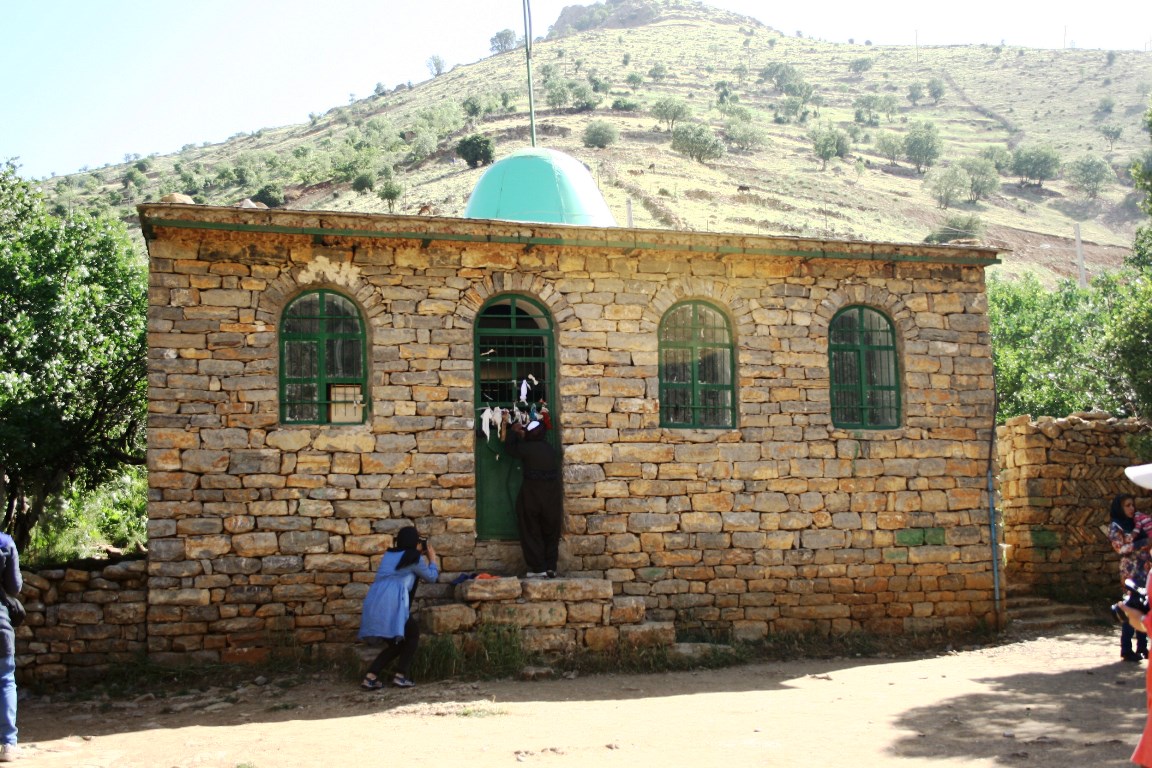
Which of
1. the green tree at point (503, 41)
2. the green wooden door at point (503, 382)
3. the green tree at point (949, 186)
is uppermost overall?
the green tree at point (503, 41)

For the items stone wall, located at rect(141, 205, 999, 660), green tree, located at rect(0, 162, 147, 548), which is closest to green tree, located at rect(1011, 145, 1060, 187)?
stone wall, located at rect(141, 205, 999, 660)

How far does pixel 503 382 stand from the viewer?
1116 centimetres

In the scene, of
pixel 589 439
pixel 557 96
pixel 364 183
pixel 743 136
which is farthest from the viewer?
pixel 557 96

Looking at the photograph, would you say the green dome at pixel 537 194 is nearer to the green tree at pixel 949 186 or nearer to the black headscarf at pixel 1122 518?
the black headscarf at pixel 1122 518

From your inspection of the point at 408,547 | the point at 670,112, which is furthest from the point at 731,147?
the point at 408,547

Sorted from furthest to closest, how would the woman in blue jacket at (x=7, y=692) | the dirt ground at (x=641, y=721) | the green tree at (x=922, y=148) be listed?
1. the green tree at (x=922, y=148)
2. the dirt ground at (x=641, y=721)
3. the woman in blue jacket at (x=7, y=692)

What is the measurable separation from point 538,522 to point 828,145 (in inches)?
1818

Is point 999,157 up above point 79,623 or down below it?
above

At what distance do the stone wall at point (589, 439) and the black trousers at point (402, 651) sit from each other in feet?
4.04

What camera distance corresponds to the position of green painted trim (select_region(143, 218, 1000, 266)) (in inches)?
399

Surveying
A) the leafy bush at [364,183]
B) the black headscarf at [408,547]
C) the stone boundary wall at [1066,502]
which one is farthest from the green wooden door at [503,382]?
the leafy bush at [364,183]

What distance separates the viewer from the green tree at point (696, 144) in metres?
48.2

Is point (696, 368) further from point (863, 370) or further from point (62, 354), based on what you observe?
point (62, 354)

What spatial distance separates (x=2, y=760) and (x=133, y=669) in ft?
8.51
